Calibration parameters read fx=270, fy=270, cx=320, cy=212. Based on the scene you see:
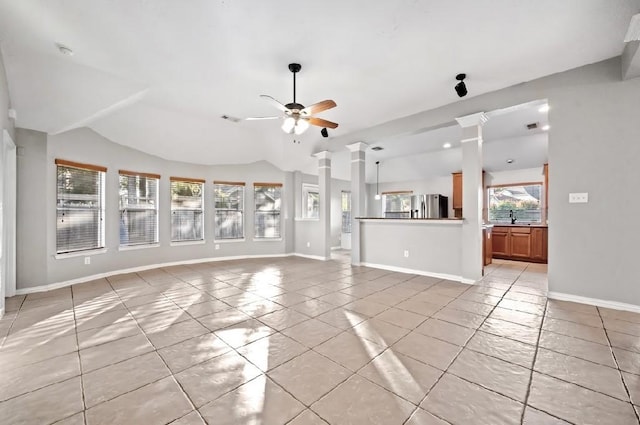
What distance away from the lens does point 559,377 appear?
71.4 inches

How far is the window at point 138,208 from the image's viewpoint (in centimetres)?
516

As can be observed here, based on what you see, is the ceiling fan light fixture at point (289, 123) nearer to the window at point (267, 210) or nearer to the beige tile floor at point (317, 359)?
the beige tile floor at point (317, 359)

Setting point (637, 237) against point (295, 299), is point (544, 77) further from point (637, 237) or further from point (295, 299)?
point (295, 299)

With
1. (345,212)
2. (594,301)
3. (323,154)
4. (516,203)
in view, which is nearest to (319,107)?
(323,154)

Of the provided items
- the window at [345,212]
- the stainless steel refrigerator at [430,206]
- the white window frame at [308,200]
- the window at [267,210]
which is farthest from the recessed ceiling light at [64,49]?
the stainless steel refrigerator at [430,206]

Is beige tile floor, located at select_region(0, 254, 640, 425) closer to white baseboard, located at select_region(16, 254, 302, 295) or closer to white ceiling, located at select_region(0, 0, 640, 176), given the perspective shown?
white baseboard, located at select_region(16, 254, 302, 295)

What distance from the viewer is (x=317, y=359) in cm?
205

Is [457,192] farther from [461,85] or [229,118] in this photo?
[229,118]

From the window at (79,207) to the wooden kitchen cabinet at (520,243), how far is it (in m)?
8.52

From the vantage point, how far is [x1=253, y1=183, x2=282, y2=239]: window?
7.06 metres

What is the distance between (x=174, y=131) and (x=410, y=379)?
553 centimetres

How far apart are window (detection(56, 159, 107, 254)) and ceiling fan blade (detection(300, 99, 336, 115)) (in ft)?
12.8

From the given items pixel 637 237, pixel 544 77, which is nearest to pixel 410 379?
pixel 637 237

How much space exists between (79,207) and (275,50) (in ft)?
13.5
